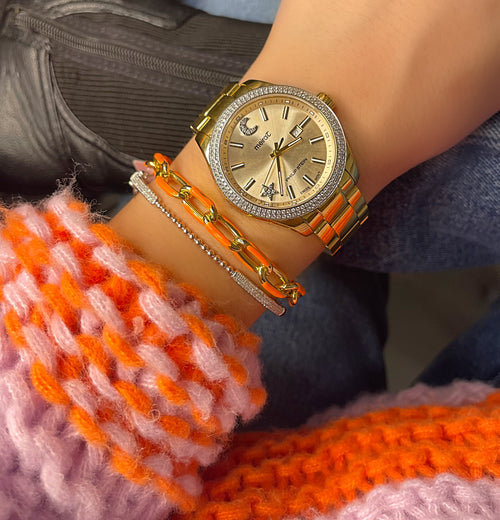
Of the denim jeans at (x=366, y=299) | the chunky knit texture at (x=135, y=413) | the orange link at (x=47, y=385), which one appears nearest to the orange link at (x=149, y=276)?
the chunky knit texture at (x=135, y=413)

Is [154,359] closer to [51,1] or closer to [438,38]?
[438,38]

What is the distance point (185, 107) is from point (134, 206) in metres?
0.21

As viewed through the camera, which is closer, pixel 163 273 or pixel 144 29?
pixel 163 273

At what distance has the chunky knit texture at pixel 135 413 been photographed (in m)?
0.39

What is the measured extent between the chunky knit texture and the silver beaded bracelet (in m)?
0.05

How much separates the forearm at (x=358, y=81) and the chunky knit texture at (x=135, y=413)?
6 centimetres

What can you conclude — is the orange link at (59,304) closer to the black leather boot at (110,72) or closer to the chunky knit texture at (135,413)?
the chunky knit texture at (135,413)

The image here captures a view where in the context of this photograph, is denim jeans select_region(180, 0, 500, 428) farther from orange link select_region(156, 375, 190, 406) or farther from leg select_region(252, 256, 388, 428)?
orange link select_region(156, 375, 190, 406)

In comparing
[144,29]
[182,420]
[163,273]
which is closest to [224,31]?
[144,29]

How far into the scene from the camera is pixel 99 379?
1.29ft

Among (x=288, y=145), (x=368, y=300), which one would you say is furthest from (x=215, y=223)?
(x=368, y=300)

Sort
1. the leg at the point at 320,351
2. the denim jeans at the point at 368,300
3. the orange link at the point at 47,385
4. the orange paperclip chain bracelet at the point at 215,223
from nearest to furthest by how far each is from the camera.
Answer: the orange link at the point at 47,385 < the orange paperclip chain bracelet at the point at 215,223 < the denim jeans at the point at 368,300 < the leg at the point at 320,351

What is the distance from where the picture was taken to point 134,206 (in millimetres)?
521

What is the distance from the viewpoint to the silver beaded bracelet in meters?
0.49
